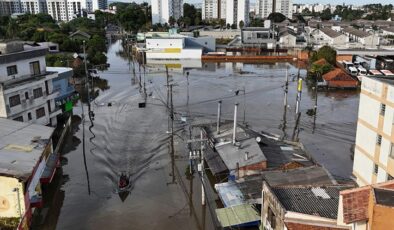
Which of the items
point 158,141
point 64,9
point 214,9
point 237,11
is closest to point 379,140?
point 158,141

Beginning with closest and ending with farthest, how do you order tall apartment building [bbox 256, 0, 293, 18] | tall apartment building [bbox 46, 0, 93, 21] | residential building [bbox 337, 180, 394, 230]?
residential building [bbox 337, 180, 394, 230]
tall apartment building [bbox 46, 0, 93, 21]
tall apartment building [bbox 256, 0, 293, 18]

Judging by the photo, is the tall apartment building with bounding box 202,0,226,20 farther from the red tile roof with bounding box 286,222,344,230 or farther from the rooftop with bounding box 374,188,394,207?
the rooftop with bounding box 374,188,394,207

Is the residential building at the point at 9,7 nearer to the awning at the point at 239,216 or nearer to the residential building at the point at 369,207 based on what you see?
the awning at the point at 239,216

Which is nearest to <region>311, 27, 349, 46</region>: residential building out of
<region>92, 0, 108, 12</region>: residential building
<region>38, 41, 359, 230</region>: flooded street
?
<region>38, 41, 359, 230</region>: flooded street

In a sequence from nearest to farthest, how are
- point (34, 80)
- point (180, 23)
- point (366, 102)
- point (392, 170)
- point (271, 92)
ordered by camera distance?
point (392, 170) → point (366, 102) → point (34, 80) → point (271, 92) → point (180, 23)

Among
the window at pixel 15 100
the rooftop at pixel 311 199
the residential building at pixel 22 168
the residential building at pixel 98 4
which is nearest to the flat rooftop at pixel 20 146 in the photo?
the residential building at pixel 22 168

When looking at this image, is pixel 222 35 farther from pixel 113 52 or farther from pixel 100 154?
pixel 100 154

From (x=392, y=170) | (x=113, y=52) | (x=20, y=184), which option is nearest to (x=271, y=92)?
(x=392, y=170)
